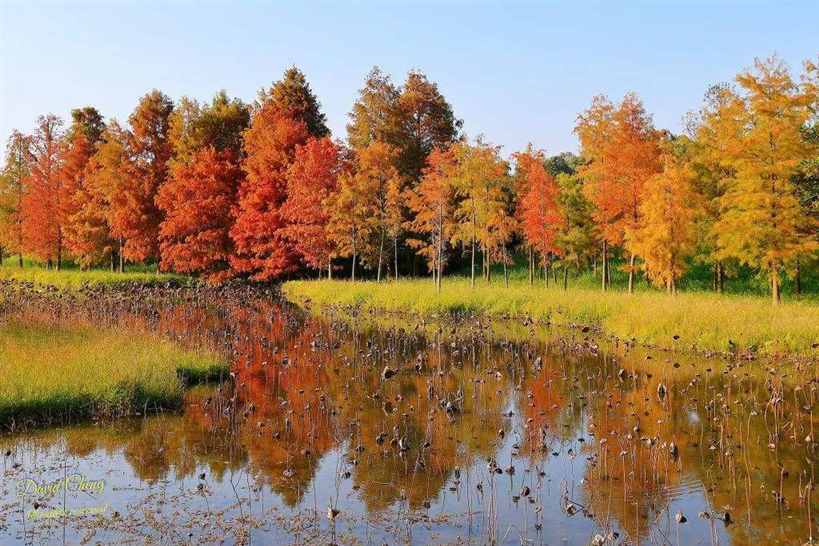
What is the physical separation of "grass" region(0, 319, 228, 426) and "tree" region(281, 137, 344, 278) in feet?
77.7

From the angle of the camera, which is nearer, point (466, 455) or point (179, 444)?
point (466, 455)

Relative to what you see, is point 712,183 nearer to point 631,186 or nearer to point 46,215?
point 631,186

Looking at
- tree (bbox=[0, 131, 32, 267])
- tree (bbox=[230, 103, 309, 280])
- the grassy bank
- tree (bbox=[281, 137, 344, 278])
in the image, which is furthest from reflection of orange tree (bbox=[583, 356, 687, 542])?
tree (bbox=[0, 131, 32, 267])

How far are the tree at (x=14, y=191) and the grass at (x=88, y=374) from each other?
38716mm

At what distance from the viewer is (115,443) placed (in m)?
11.3

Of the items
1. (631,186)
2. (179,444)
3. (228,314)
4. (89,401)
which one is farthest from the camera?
(631,186)

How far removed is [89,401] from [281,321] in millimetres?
14195

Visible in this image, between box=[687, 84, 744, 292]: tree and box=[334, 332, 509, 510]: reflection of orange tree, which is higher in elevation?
box=[687, 84, 744, 292]: tree

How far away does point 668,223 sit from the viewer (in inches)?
1110

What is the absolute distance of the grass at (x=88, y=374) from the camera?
491 inches

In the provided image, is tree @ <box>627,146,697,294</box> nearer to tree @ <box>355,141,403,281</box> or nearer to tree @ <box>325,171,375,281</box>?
tree @ <box>355,141,403,281</box>

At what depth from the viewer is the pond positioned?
799 centimetres

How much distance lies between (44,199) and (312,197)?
22624 mm

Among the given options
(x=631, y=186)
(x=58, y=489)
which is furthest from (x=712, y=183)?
(x=58, y=489)
